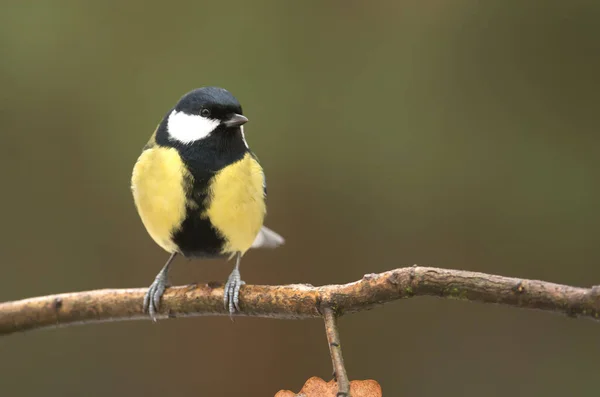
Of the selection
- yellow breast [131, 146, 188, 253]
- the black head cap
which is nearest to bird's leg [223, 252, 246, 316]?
yellow breast [131, 146, 188, 253]

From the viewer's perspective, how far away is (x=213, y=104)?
0.93 meters

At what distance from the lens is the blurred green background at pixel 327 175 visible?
5.03ft

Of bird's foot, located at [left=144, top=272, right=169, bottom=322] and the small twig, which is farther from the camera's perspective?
bird's foot, located at [left=144, top=272, right=169, bottom=322]

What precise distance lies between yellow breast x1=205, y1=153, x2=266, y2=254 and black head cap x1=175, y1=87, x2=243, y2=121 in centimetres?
8

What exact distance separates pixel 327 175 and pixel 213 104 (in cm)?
80

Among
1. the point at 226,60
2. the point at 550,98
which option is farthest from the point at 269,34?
the point at 550,98

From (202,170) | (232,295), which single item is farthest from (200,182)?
(232,295)

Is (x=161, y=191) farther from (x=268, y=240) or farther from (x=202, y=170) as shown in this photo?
(x=268, y=240)

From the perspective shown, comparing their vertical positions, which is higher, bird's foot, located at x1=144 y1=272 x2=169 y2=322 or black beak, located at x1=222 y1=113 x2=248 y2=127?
black beak, located at x1=222 y1=113 x2=248 y2=127

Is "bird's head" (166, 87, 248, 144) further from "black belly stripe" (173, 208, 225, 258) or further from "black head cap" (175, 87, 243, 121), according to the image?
"black belly stripe" (173, 208, 225, 258)

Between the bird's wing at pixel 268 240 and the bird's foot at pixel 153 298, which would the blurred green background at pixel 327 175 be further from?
the bird's foot at pixel 153 298

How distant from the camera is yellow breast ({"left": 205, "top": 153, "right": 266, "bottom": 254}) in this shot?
0.94 meters

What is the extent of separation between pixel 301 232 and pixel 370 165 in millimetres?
242

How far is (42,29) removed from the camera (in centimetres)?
178
